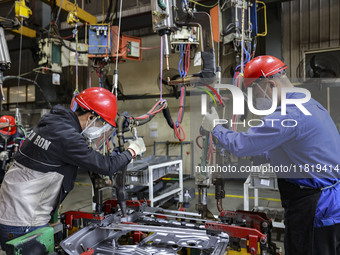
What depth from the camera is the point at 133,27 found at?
7.00 m

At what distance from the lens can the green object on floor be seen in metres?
1.15

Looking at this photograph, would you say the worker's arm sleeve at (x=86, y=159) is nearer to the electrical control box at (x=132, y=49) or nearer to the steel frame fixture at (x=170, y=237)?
the steel frame fixture at (x=170, y=237)

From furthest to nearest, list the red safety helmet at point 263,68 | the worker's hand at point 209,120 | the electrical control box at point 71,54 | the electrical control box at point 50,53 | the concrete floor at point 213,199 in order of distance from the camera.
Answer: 1. the electrical control box at point 71,54
2. the electrical control box at point 50,53
3. the concrete floor at point 213,199
4. the worker's hand at point 209,120
5. the red safety helmet at point 263,68

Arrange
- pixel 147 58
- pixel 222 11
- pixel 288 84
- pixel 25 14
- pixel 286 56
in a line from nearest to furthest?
1. pixel 288 84
2. pixel 222 11
3. pixel 25 14
4. pixel 286 56
5. pixel 147 58

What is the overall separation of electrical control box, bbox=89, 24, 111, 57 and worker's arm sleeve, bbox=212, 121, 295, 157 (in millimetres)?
3317

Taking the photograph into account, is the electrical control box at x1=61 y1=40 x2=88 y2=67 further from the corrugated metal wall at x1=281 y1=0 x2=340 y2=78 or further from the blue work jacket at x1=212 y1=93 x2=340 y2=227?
the blue work jacket at x1=212 y1=93 x2=340 y2=227

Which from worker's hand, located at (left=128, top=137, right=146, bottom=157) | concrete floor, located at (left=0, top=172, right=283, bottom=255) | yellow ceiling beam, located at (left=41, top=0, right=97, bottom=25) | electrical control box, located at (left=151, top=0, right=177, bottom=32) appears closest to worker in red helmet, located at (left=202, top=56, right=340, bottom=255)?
worker's hand, located at (left=128, top=137, right=146, bottom=157)

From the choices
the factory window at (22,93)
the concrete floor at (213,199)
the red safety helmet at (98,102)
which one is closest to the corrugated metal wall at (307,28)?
the concrete floor at (213,199)

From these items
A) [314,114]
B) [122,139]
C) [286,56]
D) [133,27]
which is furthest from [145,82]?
[314,114]

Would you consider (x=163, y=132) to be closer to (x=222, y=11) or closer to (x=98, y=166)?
(x=222, y=11)

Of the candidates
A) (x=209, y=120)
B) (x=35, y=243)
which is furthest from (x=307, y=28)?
(x=35, y=243)

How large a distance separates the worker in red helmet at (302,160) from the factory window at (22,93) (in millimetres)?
9239

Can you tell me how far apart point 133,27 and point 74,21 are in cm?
266

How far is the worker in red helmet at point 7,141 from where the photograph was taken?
4.14 meters
